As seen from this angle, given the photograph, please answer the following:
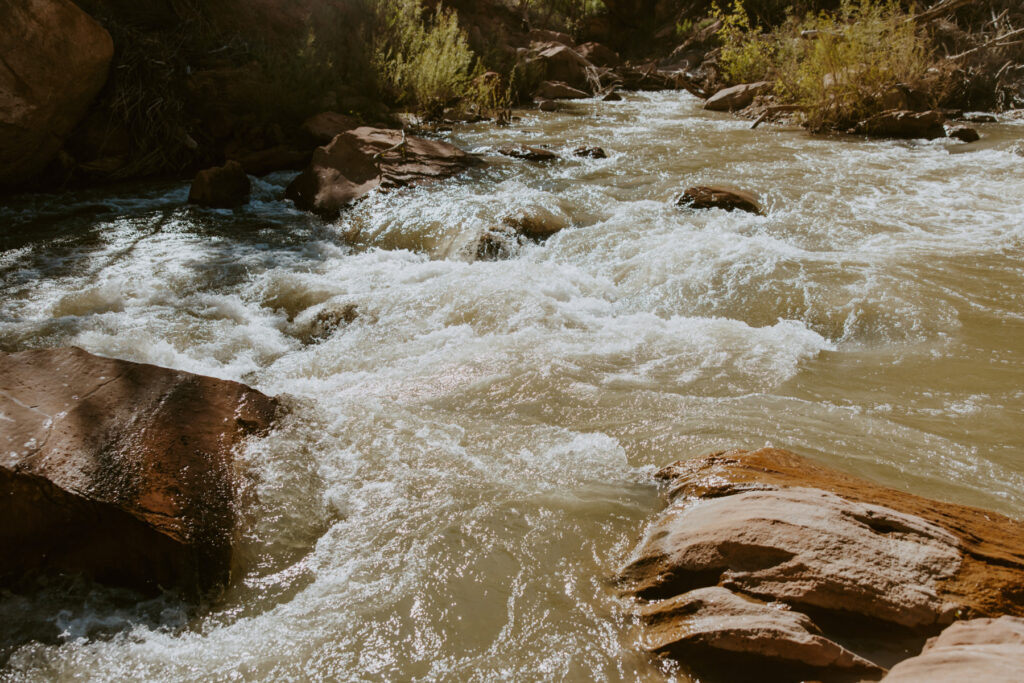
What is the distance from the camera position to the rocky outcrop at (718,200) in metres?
5.88

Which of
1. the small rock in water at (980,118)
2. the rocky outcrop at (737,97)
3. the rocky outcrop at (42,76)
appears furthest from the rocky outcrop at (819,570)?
the rocky outcrop at (737,97)

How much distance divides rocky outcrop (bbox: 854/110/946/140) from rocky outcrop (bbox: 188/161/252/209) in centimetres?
805

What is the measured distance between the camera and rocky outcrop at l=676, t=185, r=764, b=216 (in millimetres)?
5883

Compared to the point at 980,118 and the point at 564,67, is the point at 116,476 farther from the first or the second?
the point at 564,67

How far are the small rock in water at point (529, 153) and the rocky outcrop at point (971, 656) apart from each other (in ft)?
22.8

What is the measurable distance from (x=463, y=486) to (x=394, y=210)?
4260 millimetres

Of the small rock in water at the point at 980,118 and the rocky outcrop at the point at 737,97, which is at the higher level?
the rocky outcrop at the point at 737,97

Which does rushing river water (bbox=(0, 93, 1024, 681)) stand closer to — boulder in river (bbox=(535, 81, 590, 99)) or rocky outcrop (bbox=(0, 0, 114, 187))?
rocky outcrop (bbox=(0, 0, 114, 187))

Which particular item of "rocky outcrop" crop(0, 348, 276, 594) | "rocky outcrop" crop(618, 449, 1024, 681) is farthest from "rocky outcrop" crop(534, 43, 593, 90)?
"rocky outcrop" crop(618, 449, 1024, 681)

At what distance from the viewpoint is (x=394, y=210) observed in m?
6.25

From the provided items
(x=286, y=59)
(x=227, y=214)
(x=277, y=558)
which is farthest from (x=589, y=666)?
(x=286, y=59)

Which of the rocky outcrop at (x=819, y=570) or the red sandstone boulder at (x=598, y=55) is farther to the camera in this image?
the red sandstone boulder at (x=598, y=55)

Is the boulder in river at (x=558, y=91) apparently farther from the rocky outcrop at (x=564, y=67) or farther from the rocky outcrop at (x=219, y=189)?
the rocky outcrop at (x=219, y=189)

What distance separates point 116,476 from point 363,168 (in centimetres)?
521
